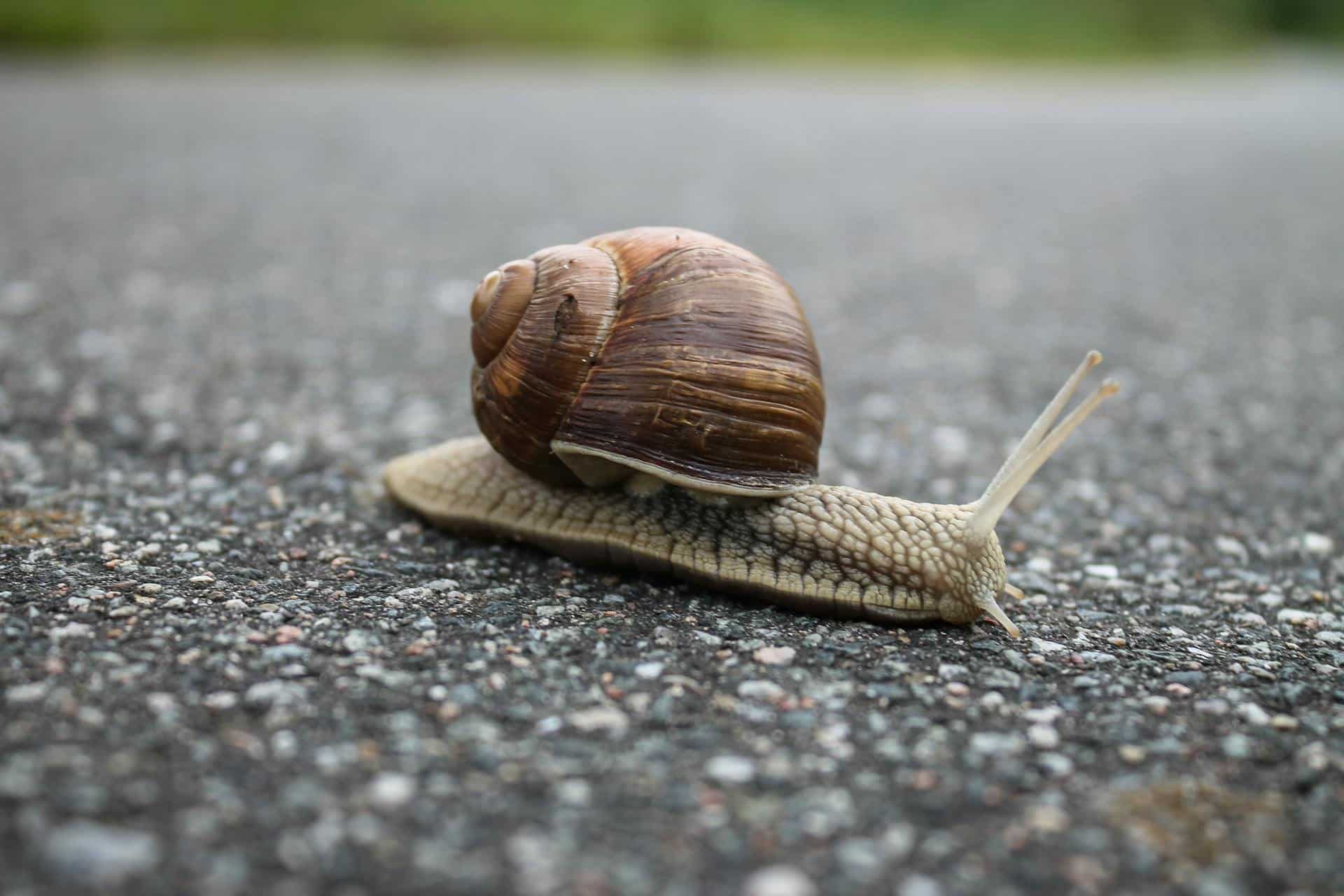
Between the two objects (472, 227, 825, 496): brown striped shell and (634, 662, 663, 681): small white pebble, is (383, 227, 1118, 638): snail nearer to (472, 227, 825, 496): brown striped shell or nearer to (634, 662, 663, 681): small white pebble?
(472, 227, 825, 496): brown striped shell

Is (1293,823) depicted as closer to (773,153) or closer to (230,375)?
(230,375)

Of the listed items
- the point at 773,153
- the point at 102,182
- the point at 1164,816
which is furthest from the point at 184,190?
the point at 1164,816

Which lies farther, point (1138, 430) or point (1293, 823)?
point (1138, 430)

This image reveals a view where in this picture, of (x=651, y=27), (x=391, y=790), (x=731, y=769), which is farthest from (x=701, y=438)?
(x=651, y=27)

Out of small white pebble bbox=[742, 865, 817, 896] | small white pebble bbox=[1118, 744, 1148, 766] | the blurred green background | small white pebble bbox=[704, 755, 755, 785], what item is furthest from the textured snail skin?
the blurred green background

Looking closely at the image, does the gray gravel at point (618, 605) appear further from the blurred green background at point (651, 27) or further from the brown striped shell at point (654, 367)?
the blurred green background at point (651, 27)

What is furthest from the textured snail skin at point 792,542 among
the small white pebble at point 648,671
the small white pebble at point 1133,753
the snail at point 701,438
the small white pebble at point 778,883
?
the small white pebble at point 778,883
